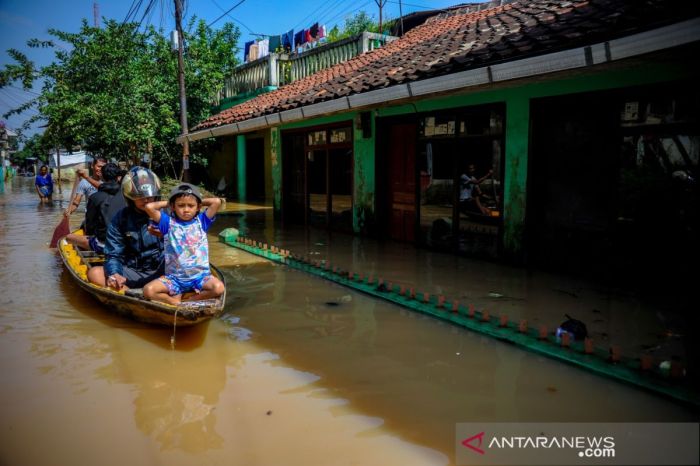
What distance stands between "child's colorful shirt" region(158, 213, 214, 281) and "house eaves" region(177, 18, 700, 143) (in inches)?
143

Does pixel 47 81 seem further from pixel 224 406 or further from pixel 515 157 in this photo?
pixel 224 406

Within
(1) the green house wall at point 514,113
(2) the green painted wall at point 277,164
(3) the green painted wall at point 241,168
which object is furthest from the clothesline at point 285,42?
(1) the green house wall at point 514,113

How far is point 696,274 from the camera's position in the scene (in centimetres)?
604

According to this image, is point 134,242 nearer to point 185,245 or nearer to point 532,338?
point 185,245

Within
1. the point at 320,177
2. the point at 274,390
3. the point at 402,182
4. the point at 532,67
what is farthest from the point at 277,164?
the point at 274,390

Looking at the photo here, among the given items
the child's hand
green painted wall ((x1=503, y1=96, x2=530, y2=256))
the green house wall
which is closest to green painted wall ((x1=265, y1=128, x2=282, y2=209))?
the green house wall

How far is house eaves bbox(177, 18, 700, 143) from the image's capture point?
4184 mm

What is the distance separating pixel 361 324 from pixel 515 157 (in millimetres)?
4044

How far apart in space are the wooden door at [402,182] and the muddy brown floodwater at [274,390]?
13.9ft

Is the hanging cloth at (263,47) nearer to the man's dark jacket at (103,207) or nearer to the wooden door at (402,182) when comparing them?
the wooden door at (402,182)

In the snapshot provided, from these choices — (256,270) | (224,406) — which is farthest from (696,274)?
(256,270)

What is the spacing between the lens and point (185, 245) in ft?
16.4

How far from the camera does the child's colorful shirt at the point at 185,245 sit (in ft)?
16.3

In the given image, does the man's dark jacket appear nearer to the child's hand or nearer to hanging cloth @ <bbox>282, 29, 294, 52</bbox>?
the child's hand
